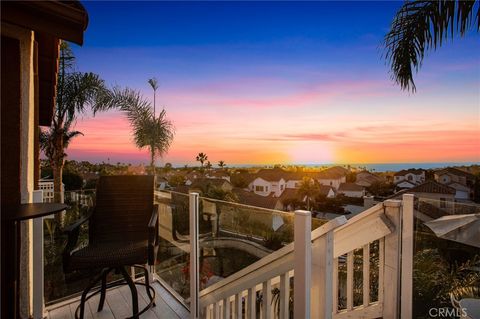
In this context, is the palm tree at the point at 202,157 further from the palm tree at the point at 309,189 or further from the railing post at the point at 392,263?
the railing post at the point at 392,263

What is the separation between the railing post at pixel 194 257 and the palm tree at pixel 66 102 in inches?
254

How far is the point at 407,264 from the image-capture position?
70.8 inches

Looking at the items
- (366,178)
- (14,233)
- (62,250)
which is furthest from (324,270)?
(366,178)

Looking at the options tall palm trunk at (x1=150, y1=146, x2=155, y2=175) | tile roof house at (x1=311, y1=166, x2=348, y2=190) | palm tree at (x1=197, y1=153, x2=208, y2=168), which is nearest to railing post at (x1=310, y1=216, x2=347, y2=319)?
tall palm trunk at (x1=150, y1=146, x2=155, y2=175)

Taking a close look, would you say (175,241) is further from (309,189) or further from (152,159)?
(309,189)

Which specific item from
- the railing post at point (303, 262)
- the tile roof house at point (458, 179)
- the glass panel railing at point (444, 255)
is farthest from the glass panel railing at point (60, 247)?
the tile roof house at point (458, 179)

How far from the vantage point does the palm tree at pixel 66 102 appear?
7.55 m

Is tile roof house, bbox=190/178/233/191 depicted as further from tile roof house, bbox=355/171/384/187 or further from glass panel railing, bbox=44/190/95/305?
glass panel railing, bbox=44/190/95/305

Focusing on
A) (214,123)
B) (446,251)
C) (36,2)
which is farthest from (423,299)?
(214,123)

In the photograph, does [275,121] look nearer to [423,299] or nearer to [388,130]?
[388,130]

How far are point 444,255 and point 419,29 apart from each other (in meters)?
2.83

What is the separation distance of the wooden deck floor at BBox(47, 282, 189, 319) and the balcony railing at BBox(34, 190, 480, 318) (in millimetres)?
105

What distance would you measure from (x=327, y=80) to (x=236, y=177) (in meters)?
7.40

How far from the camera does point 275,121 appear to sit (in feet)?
30.0
